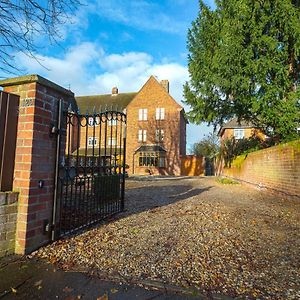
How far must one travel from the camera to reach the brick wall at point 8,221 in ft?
10.3

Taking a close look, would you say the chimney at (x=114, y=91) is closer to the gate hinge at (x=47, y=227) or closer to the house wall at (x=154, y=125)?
the house wall at (x=154, y=125)

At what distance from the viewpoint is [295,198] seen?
26.8 ft

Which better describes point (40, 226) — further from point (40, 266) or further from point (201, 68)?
point (201, 68)

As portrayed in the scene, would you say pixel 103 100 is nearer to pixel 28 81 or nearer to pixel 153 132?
pixel 153 132

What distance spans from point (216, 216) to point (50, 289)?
407 centimetres

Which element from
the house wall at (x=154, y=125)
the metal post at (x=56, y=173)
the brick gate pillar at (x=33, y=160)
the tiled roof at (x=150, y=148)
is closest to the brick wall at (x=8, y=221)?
the brick gate pillar at (x=33, y=160)

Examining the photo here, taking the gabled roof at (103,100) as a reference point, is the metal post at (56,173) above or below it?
below

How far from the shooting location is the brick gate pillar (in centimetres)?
328

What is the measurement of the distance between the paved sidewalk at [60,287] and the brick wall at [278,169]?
23.3 ft

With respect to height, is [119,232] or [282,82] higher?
[282,82]

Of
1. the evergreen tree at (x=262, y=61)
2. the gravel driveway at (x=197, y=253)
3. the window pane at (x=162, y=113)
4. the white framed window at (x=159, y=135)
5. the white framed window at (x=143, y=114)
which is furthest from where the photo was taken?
the white framed window at (x=143, y=114)

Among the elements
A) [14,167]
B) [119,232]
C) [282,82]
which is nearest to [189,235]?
[119,232]

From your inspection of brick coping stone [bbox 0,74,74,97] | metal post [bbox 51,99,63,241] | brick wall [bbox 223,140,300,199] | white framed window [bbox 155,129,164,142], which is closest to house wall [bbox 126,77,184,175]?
white framed window [bbox 155,129,164,142]

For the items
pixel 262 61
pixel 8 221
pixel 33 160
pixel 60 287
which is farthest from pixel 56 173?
pixel 262 61
